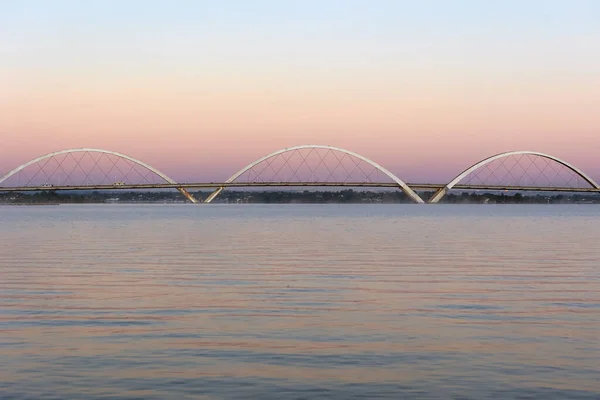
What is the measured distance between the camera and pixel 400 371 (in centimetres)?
1582

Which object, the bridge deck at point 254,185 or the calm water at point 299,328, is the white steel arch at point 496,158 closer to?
the bridge deck at point 254,185

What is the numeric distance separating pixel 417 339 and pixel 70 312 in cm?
822

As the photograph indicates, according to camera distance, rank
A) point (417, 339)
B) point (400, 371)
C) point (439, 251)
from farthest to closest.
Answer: point (439, 251) → point (417, 339) → point (400, 371)

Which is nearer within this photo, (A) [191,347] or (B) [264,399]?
(B) [264,399]

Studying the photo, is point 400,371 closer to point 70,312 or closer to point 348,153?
point 70,312

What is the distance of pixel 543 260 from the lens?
4078 centimetres

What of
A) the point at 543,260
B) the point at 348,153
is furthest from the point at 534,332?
the point at 348,153

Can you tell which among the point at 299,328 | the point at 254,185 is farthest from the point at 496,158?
the point at 299,328

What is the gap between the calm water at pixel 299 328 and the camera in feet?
48.9

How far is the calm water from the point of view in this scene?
1491 cm

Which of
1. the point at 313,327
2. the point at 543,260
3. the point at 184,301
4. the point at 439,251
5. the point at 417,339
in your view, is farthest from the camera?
the point at 439,251

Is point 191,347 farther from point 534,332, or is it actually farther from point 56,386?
point 534,332

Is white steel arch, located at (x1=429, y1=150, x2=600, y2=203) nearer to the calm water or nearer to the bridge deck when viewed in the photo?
the bridge deck

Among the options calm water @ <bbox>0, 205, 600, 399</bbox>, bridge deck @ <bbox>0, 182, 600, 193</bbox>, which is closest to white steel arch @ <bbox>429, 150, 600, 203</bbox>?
bridge deck @ <bbox>0, 182, 600, 193</bbox>
